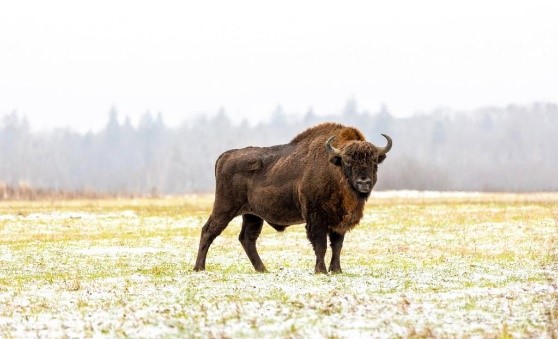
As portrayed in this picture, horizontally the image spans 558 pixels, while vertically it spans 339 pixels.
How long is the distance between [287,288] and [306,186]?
3234 millimetres

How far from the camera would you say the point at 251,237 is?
18.4m

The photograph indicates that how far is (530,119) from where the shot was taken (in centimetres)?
16400

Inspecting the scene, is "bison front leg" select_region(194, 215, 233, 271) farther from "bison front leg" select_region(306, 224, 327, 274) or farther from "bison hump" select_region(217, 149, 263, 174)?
"bison front leg" select_region(306, 224, 327, 274)

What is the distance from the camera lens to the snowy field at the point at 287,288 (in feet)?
34.9

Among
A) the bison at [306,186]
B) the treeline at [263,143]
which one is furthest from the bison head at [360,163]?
the treeline at [263,143]

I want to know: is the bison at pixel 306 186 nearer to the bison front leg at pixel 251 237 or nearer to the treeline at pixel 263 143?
the bison front leg at pixel 251 237

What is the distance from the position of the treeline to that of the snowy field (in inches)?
3650

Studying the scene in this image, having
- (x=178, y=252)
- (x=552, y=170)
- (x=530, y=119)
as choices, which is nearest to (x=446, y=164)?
(x=552, y=170)

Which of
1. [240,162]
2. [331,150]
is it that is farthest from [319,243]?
[240,162]

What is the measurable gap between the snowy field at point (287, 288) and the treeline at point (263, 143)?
92.7 metres

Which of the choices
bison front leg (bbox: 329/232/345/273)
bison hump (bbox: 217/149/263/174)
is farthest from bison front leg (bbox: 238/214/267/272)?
bison front leg (bbox: 329/232/345/273)

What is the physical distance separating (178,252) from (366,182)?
1111cm

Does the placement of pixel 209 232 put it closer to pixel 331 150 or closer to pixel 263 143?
pixel 331 150

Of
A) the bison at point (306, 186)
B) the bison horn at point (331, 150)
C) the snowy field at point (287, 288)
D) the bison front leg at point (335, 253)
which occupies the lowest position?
Answer: the snowy field at point (287, 288)
